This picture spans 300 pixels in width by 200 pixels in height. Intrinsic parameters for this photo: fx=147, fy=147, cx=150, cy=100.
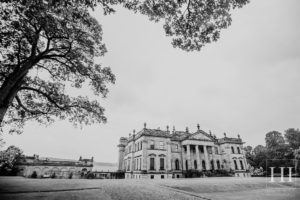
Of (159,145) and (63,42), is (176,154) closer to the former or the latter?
(159,145)

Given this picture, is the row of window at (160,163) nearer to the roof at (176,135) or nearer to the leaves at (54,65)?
the roof at (176,135)

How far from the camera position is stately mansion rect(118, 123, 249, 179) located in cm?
3086

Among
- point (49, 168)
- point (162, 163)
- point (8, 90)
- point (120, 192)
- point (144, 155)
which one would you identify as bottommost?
point (49, 168)

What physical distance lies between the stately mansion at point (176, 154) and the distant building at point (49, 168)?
11.7 meters

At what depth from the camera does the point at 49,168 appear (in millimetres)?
36500

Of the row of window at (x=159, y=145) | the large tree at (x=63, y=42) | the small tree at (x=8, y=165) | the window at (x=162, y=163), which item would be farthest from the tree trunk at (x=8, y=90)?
the small tree at (x=8, y=165)

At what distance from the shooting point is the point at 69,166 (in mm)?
38031

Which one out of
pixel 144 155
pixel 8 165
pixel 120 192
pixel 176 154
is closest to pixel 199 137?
pixel 176 154

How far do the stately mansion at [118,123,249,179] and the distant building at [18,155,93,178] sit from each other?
11.7 meters

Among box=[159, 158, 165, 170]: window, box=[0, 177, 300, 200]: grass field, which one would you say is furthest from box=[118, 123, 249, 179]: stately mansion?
box=[0, 177, 300, 200]: grass field

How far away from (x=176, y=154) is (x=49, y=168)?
31.5m

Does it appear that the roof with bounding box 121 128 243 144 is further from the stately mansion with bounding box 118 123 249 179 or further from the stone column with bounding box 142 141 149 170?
the stone column with bounding box 142 141 149 170

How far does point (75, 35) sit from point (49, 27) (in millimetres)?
1529

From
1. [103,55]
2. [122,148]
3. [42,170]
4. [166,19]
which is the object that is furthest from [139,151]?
[166,19]
